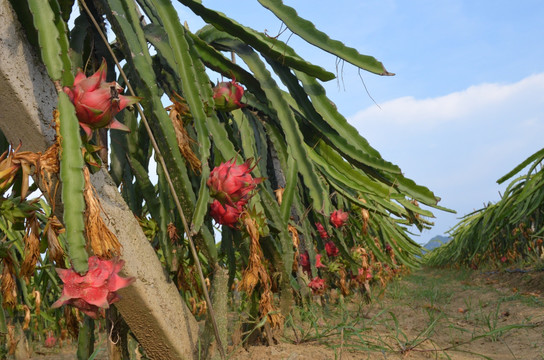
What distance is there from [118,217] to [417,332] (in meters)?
2.26

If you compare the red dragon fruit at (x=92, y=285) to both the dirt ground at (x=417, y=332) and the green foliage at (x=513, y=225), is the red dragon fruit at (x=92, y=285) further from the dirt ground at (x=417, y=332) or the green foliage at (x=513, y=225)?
the green foliage at (x=513, y=225)

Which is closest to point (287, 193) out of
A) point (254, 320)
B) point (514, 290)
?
point (254, 320)

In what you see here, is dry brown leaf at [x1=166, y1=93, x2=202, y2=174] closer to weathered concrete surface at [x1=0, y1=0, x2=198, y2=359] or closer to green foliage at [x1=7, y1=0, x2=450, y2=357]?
green foliage at [x1=7, y1=0, x2=450, y2=357]

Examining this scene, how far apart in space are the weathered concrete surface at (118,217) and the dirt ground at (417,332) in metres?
0.21

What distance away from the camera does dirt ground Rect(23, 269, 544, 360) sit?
1992 mm

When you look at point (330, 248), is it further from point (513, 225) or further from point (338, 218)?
point (513, 225)

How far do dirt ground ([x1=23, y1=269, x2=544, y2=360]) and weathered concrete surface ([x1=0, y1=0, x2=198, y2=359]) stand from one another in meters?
0.21

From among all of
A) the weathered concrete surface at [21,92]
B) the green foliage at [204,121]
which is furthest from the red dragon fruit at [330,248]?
the weathered concrete surface at [21,92]

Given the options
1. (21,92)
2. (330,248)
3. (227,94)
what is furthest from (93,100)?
(330,248)

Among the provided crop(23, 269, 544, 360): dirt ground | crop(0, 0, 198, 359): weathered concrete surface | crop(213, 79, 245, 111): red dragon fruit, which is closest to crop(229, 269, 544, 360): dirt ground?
Result: crop(23, 269, 544, 360): dirt ground

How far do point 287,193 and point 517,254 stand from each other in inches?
263

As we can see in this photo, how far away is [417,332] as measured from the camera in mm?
3047

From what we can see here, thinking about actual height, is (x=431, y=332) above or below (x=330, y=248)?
below

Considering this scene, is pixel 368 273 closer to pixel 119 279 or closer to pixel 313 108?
pixel 313 108
